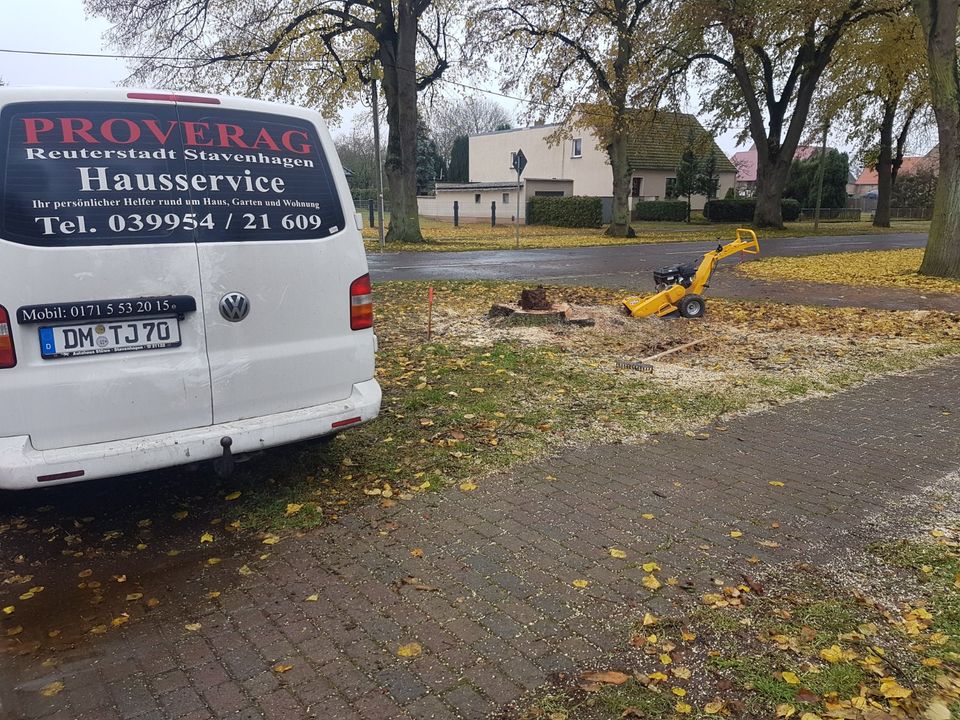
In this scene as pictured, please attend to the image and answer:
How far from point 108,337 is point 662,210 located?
46.6 metres

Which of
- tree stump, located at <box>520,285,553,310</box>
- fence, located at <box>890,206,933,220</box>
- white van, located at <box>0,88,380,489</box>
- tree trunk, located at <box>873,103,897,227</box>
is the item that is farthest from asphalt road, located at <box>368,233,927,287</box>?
fence, located at <box>890,206,933,220</box>

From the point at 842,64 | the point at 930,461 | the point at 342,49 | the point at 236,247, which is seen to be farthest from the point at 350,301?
the point at 842,64

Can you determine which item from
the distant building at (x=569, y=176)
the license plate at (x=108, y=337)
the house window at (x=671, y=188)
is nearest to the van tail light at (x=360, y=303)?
the license plate at (x=108, y=337)

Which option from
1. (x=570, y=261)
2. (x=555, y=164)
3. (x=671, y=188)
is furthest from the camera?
(x=555, y=164)

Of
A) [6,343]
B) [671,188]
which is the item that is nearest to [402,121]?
[6,343]

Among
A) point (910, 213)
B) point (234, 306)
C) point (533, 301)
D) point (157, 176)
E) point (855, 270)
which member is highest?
point (157, 176)

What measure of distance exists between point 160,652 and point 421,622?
1.00 m

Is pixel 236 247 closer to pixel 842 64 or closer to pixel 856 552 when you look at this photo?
pixel 856 552

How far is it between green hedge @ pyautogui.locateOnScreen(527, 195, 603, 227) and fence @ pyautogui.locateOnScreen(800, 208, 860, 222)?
22.0m

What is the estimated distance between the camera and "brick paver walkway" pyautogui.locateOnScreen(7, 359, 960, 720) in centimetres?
256

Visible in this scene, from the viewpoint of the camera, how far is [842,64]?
3350cm

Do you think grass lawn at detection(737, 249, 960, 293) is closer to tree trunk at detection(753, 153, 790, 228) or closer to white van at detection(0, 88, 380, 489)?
white van at detection(0, 88, 380, 489)

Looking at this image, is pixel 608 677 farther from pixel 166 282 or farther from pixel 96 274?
pixel 96 274

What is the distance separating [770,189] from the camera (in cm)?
3431
